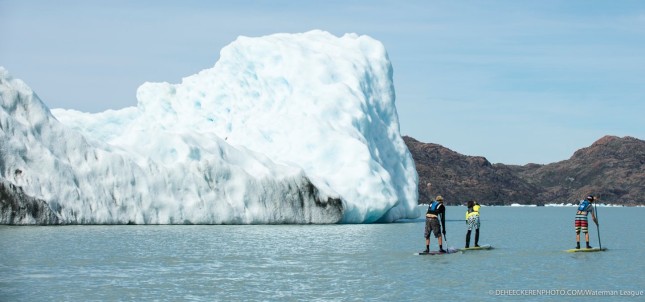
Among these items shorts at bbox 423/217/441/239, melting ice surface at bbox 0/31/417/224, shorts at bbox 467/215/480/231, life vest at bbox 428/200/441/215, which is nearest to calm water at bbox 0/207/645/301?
shorts at bbox 423/217/441/239

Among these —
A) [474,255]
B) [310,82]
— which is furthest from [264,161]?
[474,255]

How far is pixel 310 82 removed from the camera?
208ft

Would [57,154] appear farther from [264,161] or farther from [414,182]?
[414,182]

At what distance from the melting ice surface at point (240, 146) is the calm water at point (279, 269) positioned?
7581 mm

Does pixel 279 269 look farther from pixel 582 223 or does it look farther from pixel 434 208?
pixel 582 223

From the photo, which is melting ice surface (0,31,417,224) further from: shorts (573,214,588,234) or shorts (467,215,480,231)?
shorts (573,214,588,234)

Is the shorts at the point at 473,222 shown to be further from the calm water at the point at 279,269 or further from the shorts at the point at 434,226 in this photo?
the shorts at the point at 434,226

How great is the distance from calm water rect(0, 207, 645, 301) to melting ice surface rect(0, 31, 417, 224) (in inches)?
298

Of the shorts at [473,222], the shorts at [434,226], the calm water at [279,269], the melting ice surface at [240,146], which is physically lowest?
the calm water at [279,269]

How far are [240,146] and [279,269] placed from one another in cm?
3017

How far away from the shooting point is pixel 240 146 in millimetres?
55969

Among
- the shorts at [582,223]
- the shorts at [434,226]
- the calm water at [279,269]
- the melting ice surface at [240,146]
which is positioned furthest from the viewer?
the melting ice surface at [240,146]

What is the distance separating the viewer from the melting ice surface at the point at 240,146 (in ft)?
154

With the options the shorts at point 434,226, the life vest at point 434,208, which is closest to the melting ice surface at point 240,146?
the shorts at point 434,226
